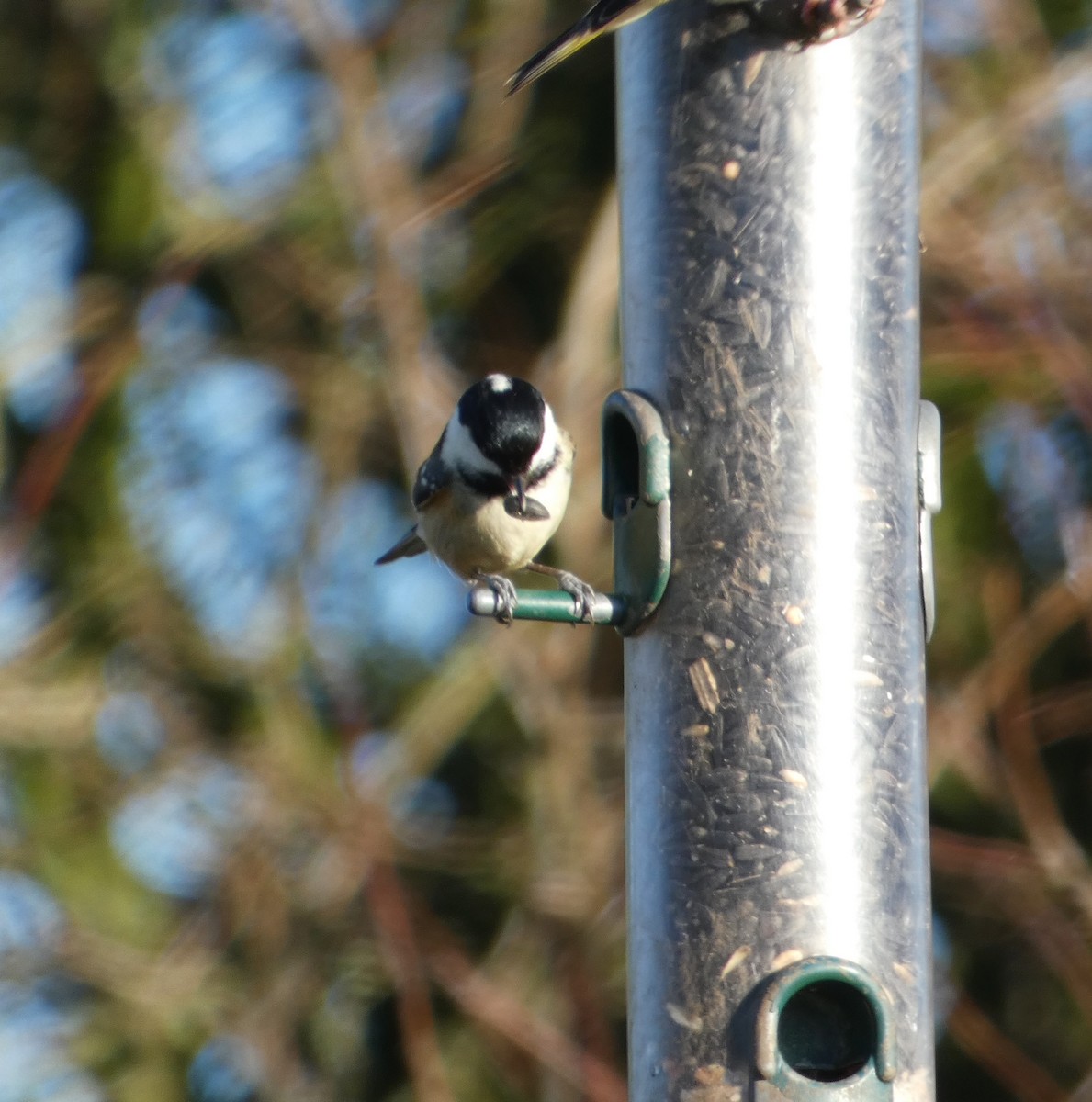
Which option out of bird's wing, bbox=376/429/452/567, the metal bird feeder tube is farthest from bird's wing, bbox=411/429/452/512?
the metal bird feeder tube

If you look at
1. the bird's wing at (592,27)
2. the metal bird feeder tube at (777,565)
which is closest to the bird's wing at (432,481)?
the metal bird feeder tube at (777,565)

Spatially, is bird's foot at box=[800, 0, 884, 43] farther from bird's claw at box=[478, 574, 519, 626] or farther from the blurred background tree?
the blurred background tree

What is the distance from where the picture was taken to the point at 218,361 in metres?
5.71

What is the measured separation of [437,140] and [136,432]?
4.23 feet

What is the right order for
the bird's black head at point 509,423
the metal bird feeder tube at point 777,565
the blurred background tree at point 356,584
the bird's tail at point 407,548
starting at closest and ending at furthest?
the metal bird feeder tube at point 777,565 < the bird's black head at point 509,423 < the bird's tail at point 407,548 < the blurred background tree at point 356,584

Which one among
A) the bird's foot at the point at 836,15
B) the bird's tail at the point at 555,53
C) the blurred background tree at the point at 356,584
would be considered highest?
the bird's foot at the point at 836,15

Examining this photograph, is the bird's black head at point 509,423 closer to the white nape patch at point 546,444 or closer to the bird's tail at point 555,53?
the white nape patch at point 546,444

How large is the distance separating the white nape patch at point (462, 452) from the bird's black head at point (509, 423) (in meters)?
0.02

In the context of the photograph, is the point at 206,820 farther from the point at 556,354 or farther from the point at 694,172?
the point at 694,172

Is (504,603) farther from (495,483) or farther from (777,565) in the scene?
(495,483)

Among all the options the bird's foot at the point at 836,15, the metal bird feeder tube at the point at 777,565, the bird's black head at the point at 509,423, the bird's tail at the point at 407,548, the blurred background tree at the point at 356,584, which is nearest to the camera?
the metal bird feeder tube at the point at 777,565

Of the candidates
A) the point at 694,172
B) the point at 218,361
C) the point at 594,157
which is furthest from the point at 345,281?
the point at 694,172

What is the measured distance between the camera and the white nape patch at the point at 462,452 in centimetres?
374

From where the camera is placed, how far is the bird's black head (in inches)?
143
